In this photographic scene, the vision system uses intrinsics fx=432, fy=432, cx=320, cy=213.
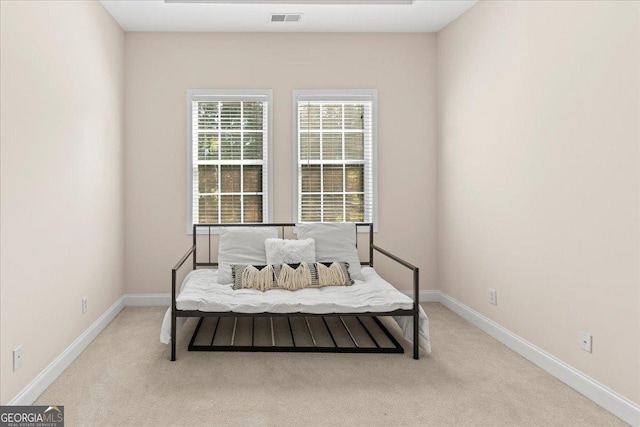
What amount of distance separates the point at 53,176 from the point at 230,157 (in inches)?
72.9

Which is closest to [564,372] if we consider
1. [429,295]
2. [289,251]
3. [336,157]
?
[429,295]

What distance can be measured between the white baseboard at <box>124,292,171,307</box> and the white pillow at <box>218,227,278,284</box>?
0.92 meters

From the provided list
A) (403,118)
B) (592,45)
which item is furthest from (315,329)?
(592,45)

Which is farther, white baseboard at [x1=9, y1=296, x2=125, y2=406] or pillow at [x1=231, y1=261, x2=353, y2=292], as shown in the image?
pillow at [x1=231, y1=261, x2=353, y2=292]

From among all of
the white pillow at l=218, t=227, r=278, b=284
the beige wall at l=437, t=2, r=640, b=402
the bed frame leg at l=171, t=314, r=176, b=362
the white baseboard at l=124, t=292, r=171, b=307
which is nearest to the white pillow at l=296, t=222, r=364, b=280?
the white pillow at l=218, t=227, r=278, b=284

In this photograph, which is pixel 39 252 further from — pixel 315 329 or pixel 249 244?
pixel 315 329

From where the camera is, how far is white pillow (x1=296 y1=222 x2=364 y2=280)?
12.5ft

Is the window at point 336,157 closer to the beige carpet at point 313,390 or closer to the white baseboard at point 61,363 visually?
the beige carpet at point 313,390

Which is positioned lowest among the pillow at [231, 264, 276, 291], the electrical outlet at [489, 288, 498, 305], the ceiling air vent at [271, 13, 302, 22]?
the electrical outlet at [489, 288, 498, 305]

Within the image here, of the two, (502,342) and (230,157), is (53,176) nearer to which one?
(230,157)

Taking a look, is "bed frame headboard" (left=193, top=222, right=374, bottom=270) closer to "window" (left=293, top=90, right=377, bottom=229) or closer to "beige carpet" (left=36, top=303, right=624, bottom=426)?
"window" (left=293, top=90, right=377, bottom=229)

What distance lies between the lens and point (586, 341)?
2404 millimetres

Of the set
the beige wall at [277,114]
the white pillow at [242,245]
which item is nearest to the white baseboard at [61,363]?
the beige wall at [277,114]

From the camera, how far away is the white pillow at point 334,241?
3.80 meters
